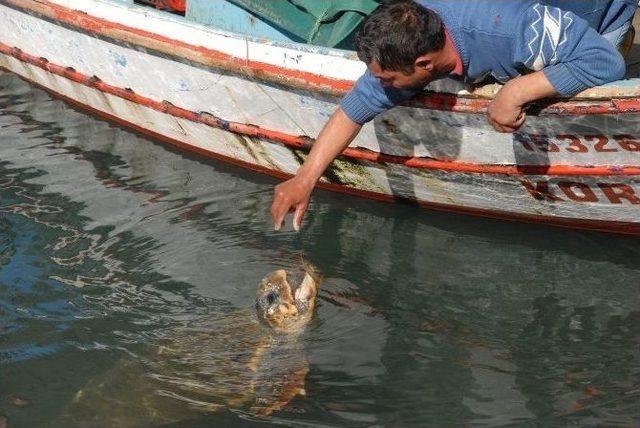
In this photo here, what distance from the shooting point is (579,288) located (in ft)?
15.6

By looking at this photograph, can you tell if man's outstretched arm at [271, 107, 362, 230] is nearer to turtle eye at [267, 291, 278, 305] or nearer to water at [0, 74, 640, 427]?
turtle eye at [267, 291, 278, 305]

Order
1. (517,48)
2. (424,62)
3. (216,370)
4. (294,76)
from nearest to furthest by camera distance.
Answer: (424,62)
(517,48)
(216,370)
(294,76)

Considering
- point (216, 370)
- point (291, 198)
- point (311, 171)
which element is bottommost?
point (216, 370)

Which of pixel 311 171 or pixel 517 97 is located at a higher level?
pixel 517 97

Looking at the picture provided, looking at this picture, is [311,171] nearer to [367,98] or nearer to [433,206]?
[367,98]

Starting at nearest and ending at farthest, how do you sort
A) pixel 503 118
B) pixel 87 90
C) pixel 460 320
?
pixel 503 118 → pixel 460 320 → pixel 87 90

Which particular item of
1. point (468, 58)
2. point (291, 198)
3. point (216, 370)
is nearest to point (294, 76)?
point (291, 198)

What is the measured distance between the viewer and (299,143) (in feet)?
18.2

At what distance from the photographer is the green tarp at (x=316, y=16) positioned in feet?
18.1

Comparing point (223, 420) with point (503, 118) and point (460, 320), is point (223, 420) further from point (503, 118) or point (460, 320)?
point (503, 118)

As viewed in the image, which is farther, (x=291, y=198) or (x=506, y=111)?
(x=291, y=198)

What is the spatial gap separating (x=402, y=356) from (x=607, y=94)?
1454 mm

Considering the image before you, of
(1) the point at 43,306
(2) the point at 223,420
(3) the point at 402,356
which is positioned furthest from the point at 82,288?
(3) the point at 402,356

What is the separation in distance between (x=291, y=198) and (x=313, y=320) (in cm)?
65
